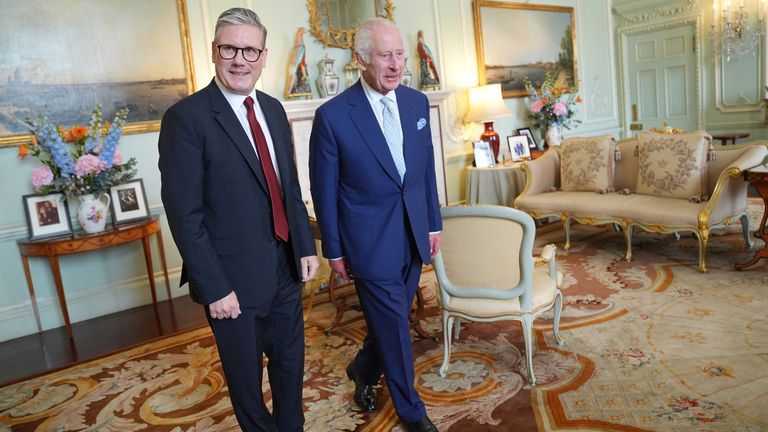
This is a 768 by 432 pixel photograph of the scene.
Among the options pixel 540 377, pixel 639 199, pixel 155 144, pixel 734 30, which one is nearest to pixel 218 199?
pixel 540 377

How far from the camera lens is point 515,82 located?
699 centimetres

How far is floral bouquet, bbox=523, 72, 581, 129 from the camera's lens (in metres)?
6.76

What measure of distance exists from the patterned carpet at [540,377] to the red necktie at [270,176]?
1045 mm

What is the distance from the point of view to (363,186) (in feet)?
7.00

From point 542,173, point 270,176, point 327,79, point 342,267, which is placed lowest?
point 542,173

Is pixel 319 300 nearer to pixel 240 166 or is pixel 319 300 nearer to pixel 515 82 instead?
pixel 240 166

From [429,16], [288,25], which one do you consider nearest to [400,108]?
[288,25]

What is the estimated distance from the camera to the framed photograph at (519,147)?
262 inches

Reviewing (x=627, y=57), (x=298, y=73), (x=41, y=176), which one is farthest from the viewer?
(x=627, y=57)

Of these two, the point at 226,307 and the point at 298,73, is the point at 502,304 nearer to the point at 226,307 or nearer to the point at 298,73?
the point at 226,307

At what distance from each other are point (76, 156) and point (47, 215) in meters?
0.48

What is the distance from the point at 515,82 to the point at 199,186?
597 cm

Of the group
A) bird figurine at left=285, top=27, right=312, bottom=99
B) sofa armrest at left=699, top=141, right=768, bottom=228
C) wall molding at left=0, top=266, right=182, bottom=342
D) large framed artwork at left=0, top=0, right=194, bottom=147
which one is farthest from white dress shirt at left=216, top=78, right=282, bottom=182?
sofa armrest at left=699, top=141, right=768, bottom=228

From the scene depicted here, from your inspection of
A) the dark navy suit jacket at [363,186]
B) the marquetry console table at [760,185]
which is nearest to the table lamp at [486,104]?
the marquetry console table at [760,185]
